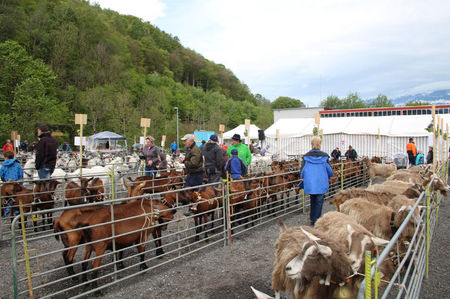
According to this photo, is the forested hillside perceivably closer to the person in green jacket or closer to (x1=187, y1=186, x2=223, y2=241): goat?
the person in green jacket

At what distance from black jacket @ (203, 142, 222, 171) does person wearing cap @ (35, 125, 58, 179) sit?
145 inches

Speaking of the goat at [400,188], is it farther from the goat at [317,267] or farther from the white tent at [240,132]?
the white tent at [240,132]

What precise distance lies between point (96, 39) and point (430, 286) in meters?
62.6

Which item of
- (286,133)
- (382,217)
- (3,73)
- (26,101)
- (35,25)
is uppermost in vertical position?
(35,25)

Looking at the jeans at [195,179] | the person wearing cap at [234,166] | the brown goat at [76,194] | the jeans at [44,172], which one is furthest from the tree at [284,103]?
the jeans at [44,172]

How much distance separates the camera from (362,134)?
78.7 ft

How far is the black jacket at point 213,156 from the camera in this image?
784cm

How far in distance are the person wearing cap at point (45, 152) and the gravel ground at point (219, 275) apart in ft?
6.38

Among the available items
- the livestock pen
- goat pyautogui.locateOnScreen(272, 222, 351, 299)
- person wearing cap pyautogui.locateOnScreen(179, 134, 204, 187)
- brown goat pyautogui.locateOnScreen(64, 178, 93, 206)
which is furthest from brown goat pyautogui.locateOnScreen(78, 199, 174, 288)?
brown goat pyautogui.locateOnScreen(64, 178, 93, 206)

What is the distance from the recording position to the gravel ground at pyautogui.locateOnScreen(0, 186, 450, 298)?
4.52 m

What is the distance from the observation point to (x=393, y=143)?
2284cm

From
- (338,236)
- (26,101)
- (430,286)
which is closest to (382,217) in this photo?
(430,286)

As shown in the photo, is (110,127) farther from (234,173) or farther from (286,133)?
(234,173)

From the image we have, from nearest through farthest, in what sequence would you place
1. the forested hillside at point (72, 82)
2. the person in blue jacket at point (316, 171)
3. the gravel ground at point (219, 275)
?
the gravel ground at point (219, 275) → the person in blue jacket at point (316, 171) → the forested hillside at point (72, 82)
